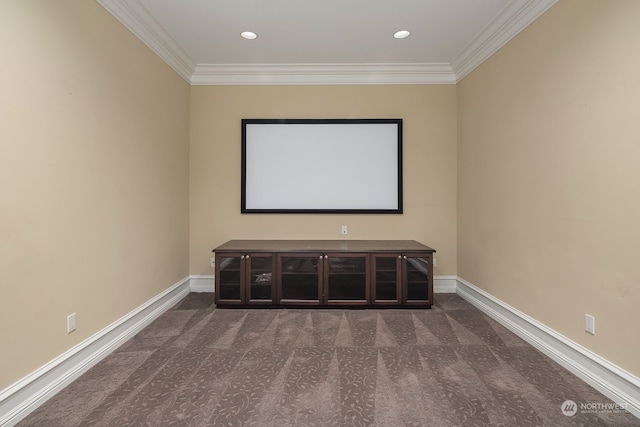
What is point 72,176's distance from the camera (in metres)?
1.90

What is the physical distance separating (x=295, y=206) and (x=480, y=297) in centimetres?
245

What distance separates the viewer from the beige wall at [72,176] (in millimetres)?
1536

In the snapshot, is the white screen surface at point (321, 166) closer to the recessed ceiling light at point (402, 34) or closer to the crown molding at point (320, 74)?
the crown molding at point (320, 74)

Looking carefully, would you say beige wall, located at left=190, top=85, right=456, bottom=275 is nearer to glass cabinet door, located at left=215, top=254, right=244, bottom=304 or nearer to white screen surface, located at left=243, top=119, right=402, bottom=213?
white screen surface, located at left=243, top=119, right=402, bottom=213

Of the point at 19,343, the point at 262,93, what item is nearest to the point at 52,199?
the point at 19,343

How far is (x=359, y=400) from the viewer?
170 cm

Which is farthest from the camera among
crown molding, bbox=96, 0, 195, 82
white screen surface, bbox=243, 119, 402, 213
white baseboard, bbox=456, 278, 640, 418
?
white screen surface, bbox=243, 119, 402, 213

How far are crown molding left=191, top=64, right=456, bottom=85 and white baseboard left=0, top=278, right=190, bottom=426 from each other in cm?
284

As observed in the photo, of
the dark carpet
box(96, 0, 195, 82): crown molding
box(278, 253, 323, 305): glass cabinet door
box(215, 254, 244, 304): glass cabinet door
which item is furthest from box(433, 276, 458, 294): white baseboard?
box(96, 0, 195, 82): crown molding

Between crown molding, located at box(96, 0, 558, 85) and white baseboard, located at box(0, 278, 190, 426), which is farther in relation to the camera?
crown molding, located at box(96, 0, 558, 85)

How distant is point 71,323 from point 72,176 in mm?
1019

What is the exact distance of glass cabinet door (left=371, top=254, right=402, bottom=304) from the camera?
3102 mm

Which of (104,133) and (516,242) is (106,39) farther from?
(516,242)
